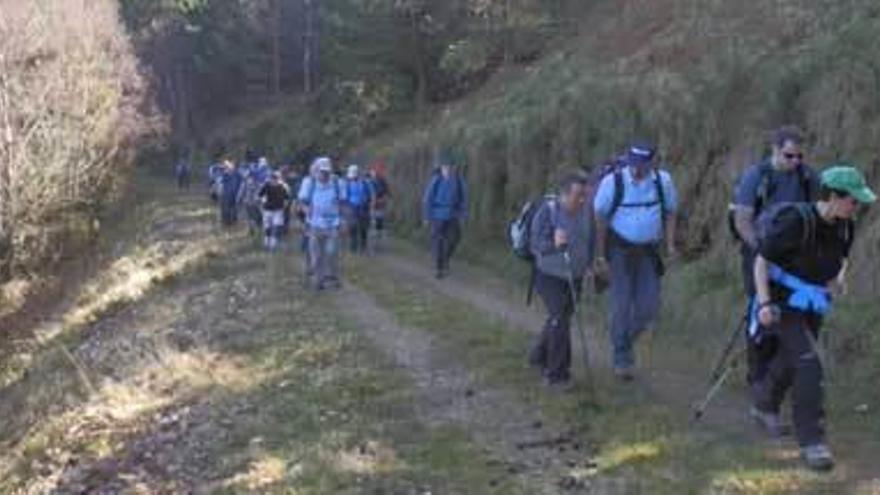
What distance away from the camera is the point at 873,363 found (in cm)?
1201

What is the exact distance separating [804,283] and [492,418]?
10.7 feet

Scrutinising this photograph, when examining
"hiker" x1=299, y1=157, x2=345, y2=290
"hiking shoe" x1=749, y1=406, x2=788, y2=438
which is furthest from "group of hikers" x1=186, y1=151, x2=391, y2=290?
"hiking shoe" x1=749, y1=406, x2=788, y2=438

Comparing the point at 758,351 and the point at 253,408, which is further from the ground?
the point at 758,351

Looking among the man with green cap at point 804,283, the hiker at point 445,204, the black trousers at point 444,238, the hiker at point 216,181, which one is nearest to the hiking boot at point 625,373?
the man with green cap at point 804,283

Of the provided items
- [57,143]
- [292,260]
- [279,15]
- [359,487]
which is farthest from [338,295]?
[279,15]

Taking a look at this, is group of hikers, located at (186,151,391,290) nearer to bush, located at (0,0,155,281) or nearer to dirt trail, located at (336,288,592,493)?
dirt trail, located at (336,288,592,493)

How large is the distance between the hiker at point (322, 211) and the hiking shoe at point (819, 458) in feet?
38.9

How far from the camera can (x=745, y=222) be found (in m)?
10.0

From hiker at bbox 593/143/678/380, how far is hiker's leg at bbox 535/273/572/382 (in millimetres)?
383

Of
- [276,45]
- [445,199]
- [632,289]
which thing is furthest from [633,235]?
[276,45]

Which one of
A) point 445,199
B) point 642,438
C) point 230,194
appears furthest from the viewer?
point 230,194

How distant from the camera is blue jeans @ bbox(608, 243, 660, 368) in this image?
11.8 meters

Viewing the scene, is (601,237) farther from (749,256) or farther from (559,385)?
(749,256)

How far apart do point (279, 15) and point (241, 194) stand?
4457 centimetres
